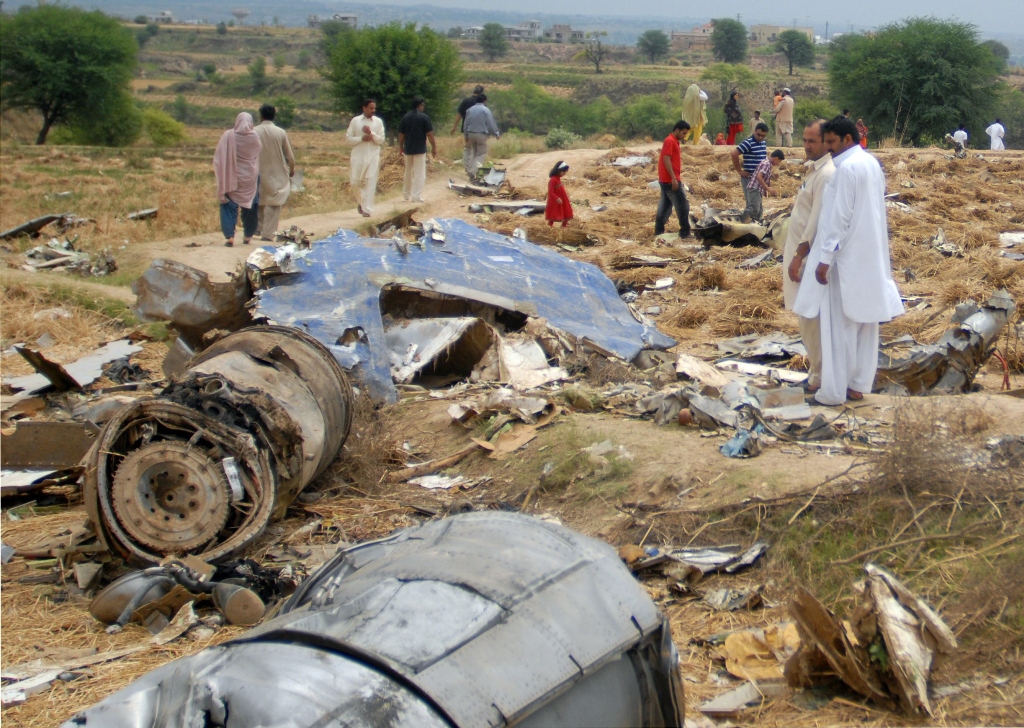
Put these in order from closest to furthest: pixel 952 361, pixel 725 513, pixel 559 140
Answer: pixel 725 513 < pixel 952 361 < pixel 559 140

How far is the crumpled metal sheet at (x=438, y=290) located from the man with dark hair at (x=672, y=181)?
3387 millimetres

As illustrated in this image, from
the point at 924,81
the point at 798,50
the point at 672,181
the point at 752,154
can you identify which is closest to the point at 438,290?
the point at 672,181

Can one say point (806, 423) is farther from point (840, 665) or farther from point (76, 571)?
point (76, 571)

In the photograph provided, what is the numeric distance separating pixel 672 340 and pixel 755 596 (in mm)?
4107

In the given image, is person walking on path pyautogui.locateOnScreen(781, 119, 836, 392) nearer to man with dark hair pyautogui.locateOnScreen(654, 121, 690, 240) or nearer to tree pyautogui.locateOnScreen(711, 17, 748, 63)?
man with dark hair pyautogui.locateOnScreen(654, 121, 690, 240)

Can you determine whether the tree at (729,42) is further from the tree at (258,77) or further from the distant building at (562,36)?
the tree at (258,77)

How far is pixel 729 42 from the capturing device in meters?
103

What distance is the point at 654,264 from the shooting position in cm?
1120

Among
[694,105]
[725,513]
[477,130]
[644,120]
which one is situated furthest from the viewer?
[644,120]

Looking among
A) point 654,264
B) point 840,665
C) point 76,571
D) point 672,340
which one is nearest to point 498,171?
point 654,264

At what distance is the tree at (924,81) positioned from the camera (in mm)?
28688

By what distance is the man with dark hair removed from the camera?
11.5 meters

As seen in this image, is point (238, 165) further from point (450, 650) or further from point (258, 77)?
point (258, 77)

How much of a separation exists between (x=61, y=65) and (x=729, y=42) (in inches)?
3113
